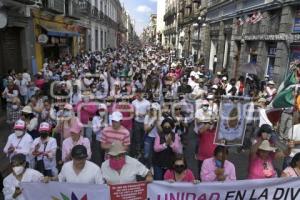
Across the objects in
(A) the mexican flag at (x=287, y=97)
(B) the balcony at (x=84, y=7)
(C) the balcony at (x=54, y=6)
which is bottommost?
(A) the mexican flag at (x=287, y=97)

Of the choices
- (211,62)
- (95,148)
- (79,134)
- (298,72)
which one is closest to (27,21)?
(95,148)

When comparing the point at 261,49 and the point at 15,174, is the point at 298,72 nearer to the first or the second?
the point at 15,174

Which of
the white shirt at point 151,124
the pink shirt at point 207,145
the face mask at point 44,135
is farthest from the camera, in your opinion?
the white shirt at point 151,124

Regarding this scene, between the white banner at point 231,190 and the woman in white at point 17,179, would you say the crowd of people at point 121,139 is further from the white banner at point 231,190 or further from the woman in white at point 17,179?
the white banner at point 231,190

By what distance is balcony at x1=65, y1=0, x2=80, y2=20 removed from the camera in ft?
79.7

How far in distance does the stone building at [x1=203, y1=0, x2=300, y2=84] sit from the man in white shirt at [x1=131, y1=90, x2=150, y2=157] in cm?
672

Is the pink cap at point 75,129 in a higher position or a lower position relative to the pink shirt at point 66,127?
higher

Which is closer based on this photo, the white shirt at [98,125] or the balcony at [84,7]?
the white shirt at [98,125]

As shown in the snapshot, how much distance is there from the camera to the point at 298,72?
21.9 feet

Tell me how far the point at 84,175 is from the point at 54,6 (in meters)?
18.2

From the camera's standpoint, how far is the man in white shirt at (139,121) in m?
7.54

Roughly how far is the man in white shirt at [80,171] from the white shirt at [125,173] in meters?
0.13

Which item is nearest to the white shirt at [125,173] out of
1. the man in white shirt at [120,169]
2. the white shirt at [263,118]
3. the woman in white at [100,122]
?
the man in white shirt at [120,169]

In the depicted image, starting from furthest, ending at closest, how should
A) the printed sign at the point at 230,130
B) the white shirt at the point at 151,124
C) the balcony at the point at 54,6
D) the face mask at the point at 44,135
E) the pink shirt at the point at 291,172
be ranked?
the balcony at the point at 54,6
the white shirt at the point at 151,124
the face mask at the point at 44,135
the printed sign at the point at 230,130
the pink shirt at the point at 291,172
